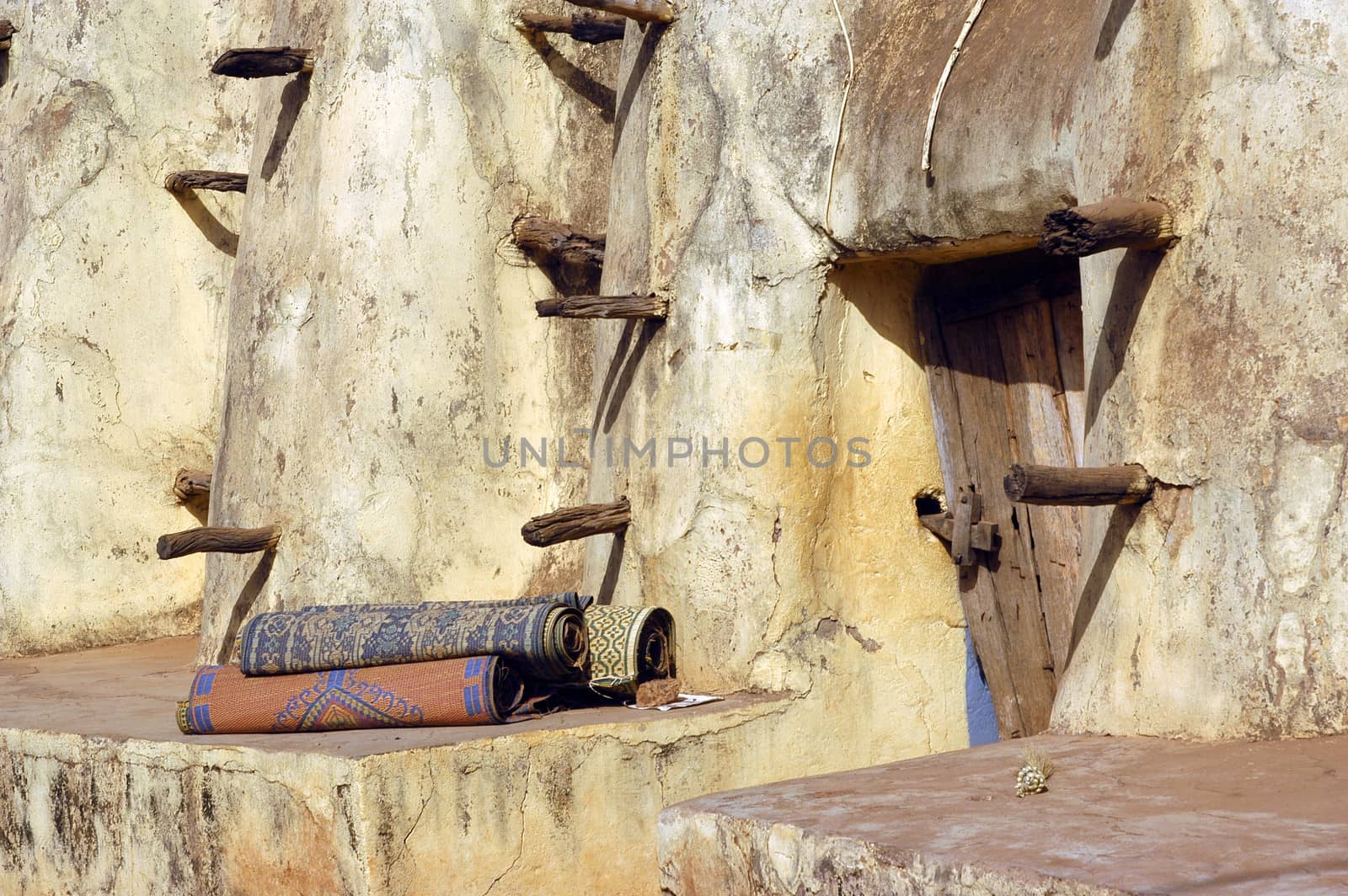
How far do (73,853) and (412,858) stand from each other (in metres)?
1.57

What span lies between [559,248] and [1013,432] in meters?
2.26

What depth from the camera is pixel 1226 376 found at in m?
3.80

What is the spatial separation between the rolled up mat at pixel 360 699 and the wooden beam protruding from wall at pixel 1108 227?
2242mm

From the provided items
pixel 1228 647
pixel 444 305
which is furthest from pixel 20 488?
pixel 1228 647

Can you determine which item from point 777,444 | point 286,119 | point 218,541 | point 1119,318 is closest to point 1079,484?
point 1119,318

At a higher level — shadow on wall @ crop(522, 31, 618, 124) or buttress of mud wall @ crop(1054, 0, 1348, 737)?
shadow on wall @ crop(522, 31, 618, 124)

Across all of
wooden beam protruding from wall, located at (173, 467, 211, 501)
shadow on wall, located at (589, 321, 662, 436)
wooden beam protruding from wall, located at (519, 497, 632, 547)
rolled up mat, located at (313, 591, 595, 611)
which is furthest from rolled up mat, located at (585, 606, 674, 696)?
wooden beam protruding from wall, located at (173, 467, 211, 501)

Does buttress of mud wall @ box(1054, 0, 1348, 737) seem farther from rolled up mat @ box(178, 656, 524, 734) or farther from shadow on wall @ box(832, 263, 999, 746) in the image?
rolled up mat @ box(178, 656, 524, 734)

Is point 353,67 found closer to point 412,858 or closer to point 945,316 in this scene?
point 945,316

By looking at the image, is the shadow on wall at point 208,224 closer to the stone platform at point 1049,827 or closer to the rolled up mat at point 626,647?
the rolled up mat at point 626,647

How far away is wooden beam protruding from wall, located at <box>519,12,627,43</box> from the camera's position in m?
6.71

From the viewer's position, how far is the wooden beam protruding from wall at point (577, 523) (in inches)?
216

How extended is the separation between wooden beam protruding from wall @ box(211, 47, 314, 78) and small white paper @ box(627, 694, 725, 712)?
10.6ft

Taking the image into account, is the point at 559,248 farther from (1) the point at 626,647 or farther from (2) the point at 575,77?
(1) the point at 626,647
